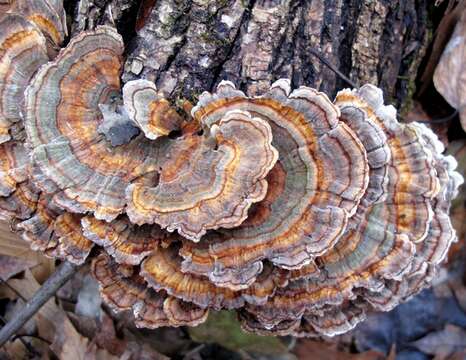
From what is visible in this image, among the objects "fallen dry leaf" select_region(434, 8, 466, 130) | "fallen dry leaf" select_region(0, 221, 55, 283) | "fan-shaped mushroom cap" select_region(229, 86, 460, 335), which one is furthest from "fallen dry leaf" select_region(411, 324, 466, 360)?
"fallen dry leaf" select_region(0, 221, 55, 283)

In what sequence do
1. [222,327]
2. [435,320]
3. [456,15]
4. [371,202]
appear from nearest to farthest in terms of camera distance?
1. [371,202]
2. [456,15]
3. [222,327]
4. [435,320]

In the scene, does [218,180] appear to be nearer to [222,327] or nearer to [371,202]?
[371,202]

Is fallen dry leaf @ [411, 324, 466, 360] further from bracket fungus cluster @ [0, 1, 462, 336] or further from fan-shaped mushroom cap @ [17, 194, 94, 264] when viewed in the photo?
fan-shaped mushroom cap @ [17, 194, 94, 264]

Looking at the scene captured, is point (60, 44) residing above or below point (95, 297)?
above

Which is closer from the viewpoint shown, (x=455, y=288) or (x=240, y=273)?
(x=240, y=273)

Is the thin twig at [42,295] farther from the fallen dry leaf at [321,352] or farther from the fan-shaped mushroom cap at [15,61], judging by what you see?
the fallen dry leaf at [321,352]

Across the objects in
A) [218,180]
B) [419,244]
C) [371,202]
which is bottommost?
[419,244]

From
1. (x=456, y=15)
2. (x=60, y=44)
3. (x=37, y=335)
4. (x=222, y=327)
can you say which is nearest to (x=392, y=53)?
(x=456, y=15)

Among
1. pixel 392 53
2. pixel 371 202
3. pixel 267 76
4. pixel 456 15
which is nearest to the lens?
pixel 371 202
